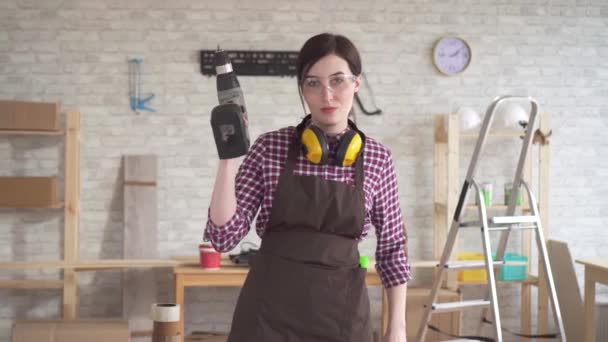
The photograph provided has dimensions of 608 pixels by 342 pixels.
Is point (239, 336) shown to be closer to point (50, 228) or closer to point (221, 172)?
point (221, 172)

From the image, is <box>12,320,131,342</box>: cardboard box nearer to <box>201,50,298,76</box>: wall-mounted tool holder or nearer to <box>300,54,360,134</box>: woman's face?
<box>201,50,298,76</box>: wall-mounted tool holder

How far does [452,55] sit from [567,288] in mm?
1799

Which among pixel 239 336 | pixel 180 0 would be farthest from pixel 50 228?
pixel 239 336

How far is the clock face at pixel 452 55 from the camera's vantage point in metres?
5.57

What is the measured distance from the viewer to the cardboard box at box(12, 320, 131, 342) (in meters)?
4.68

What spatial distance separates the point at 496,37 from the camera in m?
5.65

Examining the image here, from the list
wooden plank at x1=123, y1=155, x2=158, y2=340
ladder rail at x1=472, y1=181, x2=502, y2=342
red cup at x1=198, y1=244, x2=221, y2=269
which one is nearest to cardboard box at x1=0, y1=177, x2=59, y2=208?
wooden plank at x1=123, y1=155, x2=158, y2=340

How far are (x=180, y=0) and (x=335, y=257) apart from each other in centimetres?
385

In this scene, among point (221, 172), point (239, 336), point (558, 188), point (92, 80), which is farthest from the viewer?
point (558, 188)

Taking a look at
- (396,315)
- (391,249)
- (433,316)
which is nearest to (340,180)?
(391,249)

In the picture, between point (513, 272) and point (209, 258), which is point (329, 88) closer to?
point (209, 258)

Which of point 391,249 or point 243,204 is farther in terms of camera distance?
point 391,249

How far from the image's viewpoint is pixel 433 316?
5.28 meters

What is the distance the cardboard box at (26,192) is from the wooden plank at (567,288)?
3.38m
